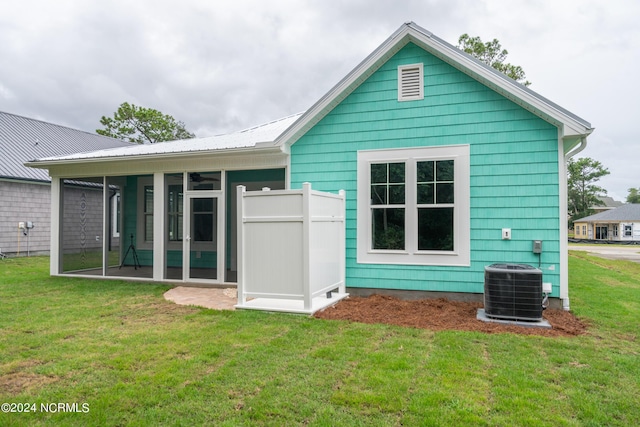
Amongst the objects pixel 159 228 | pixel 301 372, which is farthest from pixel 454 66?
pixel 159 228

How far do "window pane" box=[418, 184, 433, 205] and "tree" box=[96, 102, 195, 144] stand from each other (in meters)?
27.7

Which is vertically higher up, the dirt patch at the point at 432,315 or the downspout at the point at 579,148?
the downspout at the point at 579,148

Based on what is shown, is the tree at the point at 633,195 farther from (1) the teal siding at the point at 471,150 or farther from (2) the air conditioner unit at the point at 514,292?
(2) the air conditioner unit at the point at 514,292

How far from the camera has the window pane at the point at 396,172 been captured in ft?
21.2

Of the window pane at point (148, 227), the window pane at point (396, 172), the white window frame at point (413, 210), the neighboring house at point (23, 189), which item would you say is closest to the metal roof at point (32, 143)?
the neighboring house at point (23, 189)

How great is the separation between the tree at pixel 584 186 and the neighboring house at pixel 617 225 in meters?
7.28

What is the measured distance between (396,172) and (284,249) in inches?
92.3

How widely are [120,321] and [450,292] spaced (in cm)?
485

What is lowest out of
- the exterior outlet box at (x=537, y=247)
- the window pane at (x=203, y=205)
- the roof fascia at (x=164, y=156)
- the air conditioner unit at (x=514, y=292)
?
the air conditioner unit at (x=514, y=292)

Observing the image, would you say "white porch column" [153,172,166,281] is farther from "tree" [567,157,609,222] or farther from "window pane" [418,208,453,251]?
"tree" [567,157,609,222]

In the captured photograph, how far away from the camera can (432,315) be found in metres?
5.36

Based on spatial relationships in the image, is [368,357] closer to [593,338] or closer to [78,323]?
[593,338]

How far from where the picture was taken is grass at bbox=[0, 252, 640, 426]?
2.65 m

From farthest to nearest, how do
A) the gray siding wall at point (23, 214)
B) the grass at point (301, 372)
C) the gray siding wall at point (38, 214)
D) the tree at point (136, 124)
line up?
the tree at point (136, 124) → the gray siding wall at point (23, 214) → the gray siding wall at point (38, 214) → the grass at point (301, 372)
